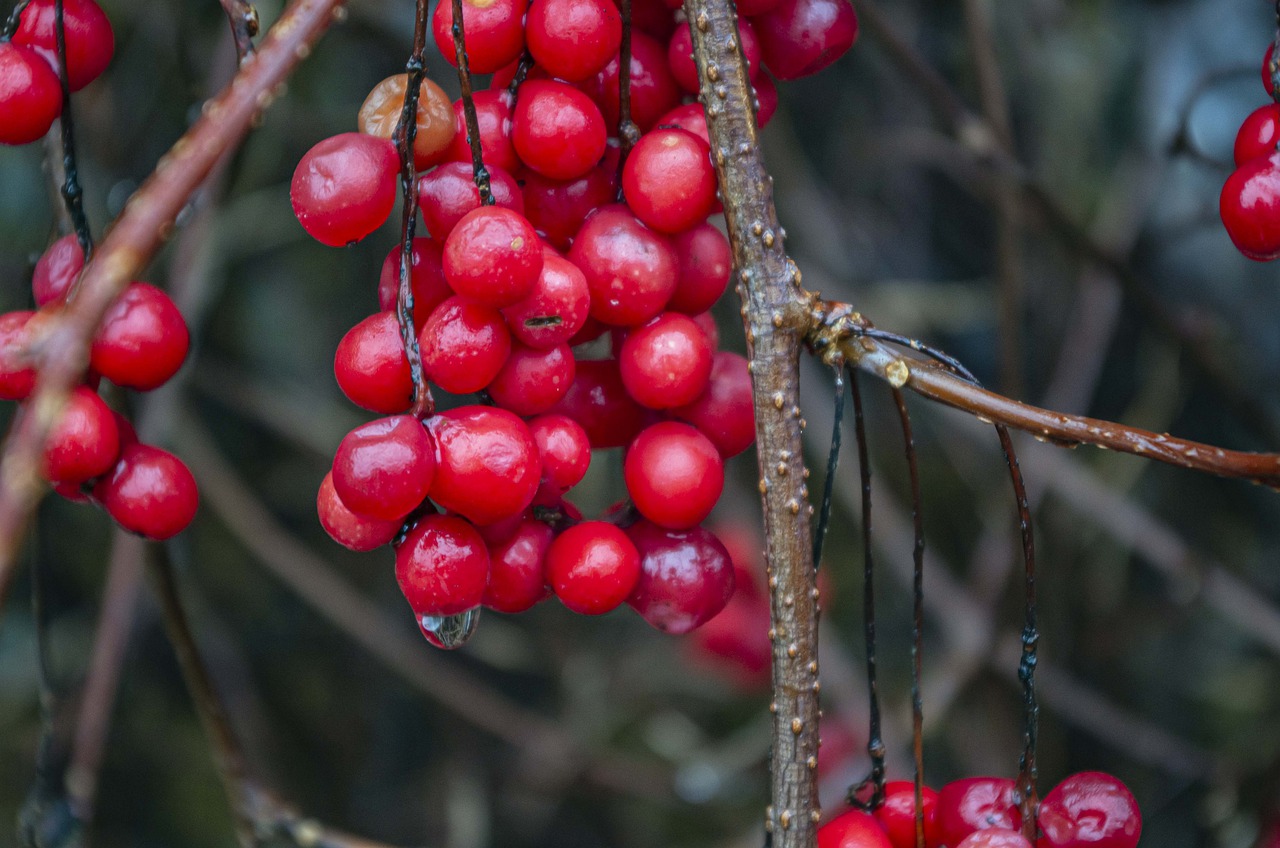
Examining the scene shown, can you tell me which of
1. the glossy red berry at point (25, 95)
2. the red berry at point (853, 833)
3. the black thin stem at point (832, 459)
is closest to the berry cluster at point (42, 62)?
the glossy red berry at point (25, 95)

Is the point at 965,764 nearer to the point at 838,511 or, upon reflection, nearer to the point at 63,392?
the point at 838,511

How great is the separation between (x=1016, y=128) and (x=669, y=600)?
1.06 meters

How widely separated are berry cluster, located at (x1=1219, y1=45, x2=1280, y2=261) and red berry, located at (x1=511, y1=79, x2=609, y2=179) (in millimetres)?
273

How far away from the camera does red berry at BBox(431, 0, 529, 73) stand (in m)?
0.43

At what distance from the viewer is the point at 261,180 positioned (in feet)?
4.35

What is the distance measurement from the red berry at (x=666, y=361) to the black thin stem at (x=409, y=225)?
10 centimetres

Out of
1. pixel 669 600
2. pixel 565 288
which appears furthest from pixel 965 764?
pixel 565 288

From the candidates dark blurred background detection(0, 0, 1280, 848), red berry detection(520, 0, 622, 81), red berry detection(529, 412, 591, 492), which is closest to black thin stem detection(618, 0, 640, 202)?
red berry detection(520, 0, 622, 81)

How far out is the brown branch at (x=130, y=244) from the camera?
9.9 inches

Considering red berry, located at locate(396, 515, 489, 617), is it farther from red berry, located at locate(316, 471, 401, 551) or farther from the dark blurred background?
the dark blurred background

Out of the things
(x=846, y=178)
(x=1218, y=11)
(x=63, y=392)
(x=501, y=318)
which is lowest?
(x=63, y=392)

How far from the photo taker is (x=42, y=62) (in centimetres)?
43

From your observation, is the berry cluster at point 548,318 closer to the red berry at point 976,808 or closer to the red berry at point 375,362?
the red berry at point 375,362

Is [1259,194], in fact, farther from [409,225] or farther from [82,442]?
[82,442]
